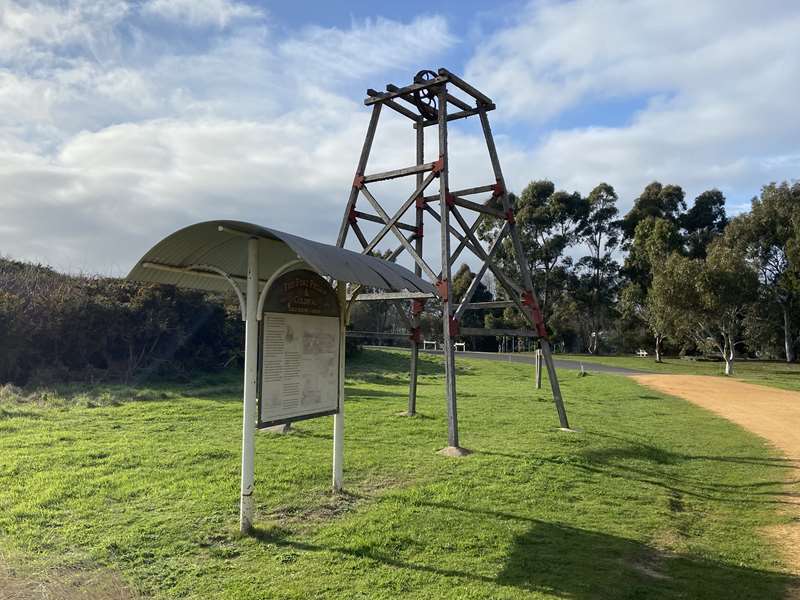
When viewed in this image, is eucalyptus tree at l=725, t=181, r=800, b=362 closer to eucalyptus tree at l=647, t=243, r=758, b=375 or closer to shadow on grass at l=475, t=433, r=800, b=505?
eucalyptus tree at l=647, t=243, r=758, b=375

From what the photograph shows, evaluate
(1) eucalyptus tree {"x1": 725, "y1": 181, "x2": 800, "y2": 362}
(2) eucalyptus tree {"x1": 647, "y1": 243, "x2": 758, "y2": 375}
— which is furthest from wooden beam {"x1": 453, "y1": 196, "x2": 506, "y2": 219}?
(1) eucalyptus tree {"x1": 725, "y1": 181, "x2": 800, "y2": 362}

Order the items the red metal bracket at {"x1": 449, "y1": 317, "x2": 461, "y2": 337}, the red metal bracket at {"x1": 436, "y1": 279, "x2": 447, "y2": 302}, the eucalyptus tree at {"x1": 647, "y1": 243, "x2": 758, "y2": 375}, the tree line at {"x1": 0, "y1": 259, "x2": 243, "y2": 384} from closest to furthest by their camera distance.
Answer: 1. the red metal bracket at {"x1": 436, "y1": 279, "x2": 447, "y2": 302}
2. the red metal bracket at {"x1": 449, "y1": 317, "x2": 461, "y2": 337}
3. the tree line at {"x1": 0, "y1": 259, "x2": 243, "y2": 384}
4. the eucalyptus tree at {"x1": 647, "y1": 243, "x2": 758, "y2": 375}

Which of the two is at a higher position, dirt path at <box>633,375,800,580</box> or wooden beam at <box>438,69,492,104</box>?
wooden beam at <box>438,69,492,104</box>

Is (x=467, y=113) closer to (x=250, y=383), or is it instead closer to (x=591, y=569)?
(x=250, y=383)

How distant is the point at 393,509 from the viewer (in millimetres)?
5430

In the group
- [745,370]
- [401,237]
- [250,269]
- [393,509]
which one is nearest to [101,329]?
[401,237]

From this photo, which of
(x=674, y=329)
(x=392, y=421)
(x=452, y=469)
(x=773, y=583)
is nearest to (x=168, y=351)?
(x=392, y=421)

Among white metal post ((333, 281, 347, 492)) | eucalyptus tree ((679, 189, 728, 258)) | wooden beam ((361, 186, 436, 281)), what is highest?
eucalyptus tree ((679, 189, 728, 258))

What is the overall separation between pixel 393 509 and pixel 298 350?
1.66 m

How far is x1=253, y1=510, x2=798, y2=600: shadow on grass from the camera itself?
4066 millimetres

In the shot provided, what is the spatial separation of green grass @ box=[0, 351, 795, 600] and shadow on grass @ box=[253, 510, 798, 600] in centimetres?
2

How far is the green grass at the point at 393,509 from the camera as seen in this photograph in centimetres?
411

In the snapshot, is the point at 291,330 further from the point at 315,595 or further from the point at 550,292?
the point at 550,292

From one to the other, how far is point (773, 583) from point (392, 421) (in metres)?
6.31
